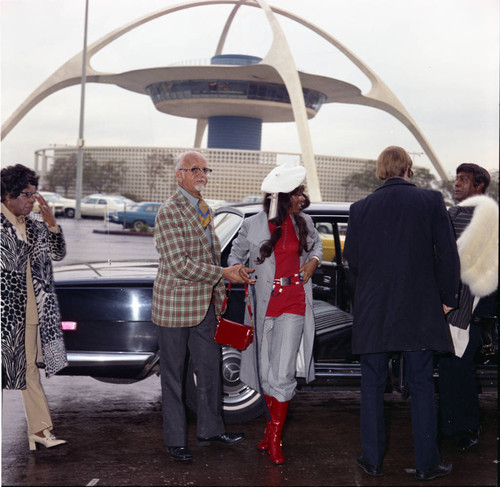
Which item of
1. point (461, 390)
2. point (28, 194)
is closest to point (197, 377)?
point (28, 194)

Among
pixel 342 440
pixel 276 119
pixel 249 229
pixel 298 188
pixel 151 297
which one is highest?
pixel 276 119

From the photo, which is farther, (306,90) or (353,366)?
(306,90)

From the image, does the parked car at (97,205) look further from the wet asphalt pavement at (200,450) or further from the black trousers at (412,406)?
the black trousers at (412,406)

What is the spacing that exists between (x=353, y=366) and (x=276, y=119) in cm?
8489

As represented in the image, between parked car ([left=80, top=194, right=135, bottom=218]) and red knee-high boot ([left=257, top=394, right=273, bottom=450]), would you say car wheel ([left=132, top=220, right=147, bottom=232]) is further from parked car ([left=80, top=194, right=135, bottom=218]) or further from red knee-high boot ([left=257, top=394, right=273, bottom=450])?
red knee-high boot ([left=257, top=394, right=273, bottom=450])

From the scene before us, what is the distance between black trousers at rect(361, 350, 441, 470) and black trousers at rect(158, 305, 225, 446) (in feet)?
3.25

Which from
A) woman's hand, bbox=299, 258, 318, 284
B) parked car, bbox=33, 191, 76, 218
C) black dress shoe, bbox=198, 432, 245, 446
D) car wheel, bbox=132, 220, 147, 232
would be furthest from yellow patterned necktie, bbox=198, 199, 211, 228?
parked car, bbox=33, 191, 76, 218

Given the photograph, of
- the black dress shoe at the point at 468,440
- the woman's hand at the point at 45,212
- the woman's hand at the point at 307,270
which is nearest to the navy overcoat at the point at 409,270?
the woman's hand at the point at 307,270

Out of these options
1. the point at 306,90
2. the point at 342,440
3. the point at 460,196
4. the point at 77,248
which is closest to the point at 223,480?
the point at 342,440

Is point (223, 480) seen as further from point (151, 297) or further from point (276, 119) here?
point (276, 119)

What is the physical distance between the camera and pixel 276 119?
87.9m

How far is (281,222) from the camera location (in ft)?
13.6

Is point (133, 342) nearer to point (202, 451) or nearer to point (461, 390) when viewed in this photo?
point (202, 451)

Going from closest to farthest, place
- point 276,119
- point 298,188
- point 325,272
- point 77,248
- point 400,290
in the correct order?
point 400,290 → point 298,188 → point 325,272 → point 77,248 → point 276,119
